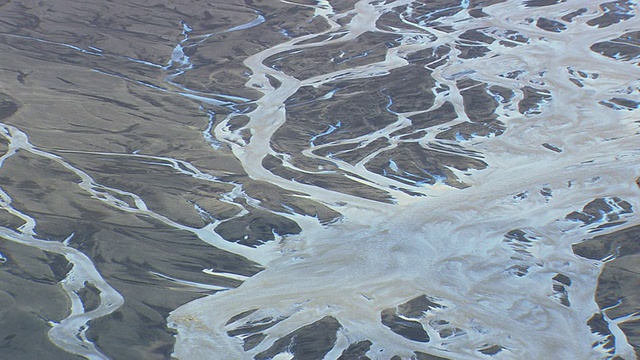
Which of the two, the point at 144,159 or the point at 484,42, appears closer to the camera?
the point at 144,159

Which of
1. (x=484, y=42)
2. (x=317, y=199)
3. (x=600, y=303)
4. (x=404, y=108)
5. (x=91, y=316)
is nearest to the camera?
(x=91, y=316)

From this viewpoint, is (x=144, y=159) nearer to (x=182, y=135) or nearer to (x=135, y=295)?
(x=182, y=135)

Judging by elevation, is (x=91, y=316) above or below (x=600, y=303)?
above

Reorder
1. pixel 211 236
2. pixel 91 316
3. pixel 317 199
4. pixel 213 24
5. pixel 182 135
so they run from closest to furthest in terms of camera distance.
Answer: pixel 91 316
pixel 211 236
pixel 317 199
pixel 182 135
pixel 213 24

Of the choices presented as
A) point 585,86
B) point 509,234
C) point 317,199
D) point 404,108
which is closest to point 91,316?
point 317,199

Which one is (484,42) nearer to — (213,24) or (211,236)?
(213,24)

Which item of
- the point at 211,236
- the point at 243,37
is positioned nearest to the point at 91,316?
the point at 211,236
